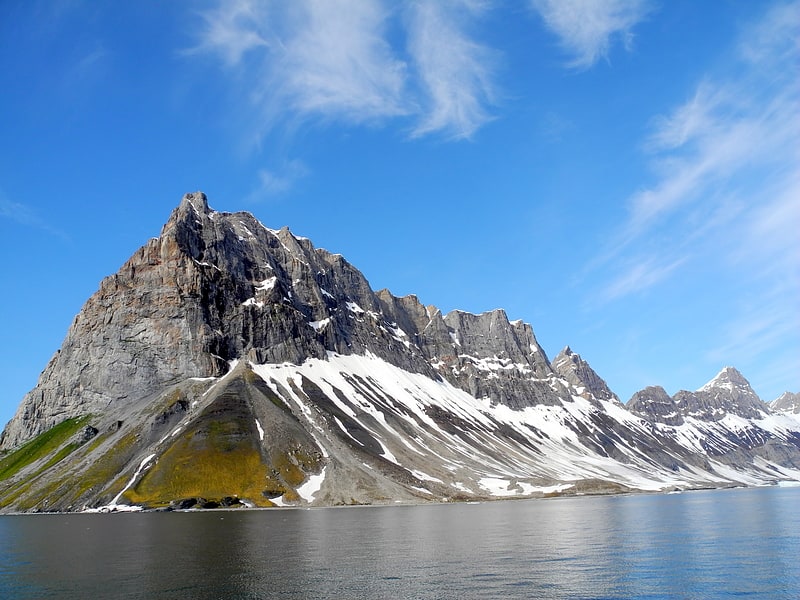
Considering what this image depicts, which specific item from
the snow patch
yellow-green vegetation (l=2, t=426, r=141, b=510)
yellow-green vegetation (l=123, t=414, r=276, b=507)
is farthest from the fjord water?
yellow-green vegetation (l=2, t=426, r=141, b=510)

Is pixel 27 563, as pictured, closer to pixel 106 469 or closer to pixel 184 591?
pixel 184 591

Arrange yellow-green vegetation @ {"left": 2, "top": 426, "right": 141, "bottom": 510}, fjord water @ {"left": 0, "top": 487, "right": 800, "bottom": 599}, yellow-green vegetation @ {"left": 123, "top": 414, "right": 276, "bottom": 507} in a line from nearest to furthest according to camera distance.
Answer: fjord water @ {"left": 0, "top": 487, "right": 800, "bottom": 599} < yellow-green vegetation @ {"left": 123, "top": 414, "right": 276, "bottom": 507} < yellow-green vegetation @ {"left": 2, "top": 426, "right": 141, "bottom": 510}

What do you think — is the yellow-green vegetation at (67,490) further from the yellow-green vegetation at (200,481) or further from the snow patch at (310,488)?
the snow patch at (310,488)

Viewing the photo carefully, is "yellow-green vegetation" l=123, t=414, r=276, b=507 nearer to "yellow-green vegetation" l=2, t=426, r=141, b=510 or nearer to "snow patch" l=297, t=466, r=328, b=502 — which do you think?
"snow patch" l=297, t=466, r=328, b=502

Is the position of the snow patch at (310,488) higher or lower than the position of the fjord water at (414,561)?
higher

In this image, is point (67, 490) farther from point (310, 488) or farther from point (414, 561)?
point (414, 561)

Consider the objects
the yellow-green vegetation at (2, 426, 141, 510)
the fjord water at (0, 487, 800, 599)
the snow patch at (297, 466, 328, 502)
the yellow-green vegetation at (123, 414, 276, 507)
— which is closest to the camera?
the fjord water at (0, 487, 800, 599)

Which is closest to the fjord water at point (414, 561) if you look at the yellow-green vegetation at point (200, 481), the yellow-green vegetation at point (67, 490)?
the yellow-green vegetation at point (200, 481)

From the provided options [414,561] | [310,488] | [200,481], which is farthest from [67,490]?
[414,561]

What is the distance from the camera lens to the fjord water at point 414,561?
51.5 m

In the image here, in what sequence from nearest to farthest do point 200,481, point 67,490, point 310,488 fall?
1. point 200,481
2. point 67,490
3. point 310,488

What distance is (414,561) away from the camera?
2598 inches

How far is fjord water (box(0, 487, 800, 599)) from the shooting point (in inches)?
2029

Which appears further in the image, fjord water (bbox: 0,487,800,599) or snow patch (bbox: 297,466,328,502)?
snow patch (bbox: 297,466,328,502)
